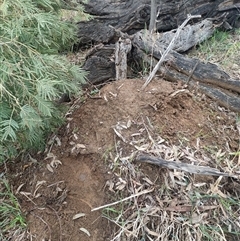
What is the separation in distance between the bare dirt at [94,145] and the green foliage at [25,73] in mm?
262

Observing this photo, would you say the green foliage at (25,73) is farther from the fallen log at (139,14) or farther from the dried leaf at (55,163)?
the fallen log at (139,14)

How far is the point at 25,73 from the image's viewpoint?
198 centimetres

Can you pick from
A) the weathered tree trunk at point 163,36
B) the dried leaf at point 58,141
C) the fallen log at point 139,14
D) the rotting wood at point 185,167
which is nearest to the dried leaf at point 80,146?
the dried leaf at point 58,141

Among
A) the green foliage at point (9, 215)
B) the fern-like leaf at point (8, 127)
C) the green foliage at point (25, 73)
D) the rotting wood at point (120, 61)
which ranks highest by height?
the green foliage at point (25, 73)

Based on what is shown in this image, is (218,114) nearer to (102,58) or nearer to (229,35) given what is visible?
(102,58)

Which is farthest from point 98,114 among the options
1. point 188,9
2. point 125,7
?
point 188,9

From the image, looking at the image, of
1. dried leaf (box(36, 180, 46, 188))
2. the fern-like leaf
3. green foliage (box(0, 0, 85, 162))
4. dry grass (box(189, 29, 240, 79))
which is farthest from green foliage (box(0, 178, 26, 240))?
dry grass (box(189, 29, 240, 79))

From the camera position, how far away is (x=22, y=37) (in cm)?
206

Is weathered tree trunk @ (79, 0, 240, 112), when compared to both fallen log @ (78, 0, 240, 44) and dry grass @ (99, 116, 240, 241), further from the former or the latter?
dry grass @ (99, 116, 240, 241)

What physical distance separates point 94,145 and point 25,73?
635 millimetres

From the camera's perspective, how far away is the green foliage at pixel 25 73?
1911 millimetres

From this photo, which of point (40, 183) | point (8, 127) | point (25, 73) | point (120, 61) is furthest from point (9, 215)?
point (120, 61)

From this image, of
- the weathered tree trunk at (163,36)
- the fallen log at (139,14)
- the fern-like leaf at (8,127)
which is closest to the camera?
the fern-like leaf at (8,127)

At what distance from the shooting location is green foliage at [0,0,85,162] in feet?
6.27
